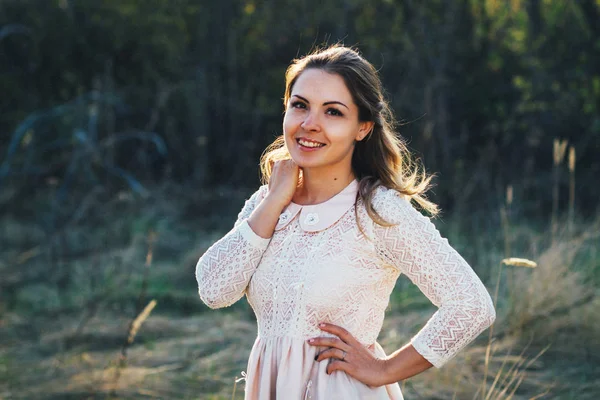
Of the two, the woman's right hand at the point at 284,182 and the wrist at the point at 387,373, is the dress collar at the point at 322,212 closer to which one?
the woman's right hand at the point at 284,182

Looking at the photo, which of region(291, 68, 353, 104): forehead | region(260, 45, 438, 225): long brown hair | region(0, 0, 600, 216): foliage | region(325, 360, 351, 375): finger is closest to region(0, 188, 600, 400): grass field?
region(260, 45, 438, 225): long brown hair

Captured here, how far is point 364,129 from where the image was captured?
7.93 feet

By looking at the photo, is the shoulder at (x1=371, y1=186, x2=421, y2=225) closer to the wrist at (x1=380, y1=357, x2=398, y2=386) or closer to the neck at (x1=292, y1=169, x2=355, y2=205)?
the neck at (x1=292, y1=169, x2=355, y2=205)

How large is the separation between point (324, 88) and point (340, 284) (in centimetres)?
55

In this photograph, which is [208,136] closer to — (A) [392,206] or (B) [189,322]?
(B) [189,322]


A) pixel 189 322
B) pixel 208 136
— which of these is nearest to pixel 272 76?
pixel 208 136

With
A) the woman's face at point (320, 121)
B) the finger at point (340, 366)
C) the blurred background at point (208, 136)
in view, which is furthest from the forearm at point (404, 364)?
the blurred background at point (208, 136)

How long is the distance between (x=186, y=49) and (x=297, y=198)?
27.4 ft

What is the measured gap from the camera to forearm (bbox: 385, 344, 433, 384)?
7.24ft

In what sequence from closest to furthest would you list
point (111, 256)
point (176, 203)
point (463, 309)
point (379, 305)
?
point (463, 309) < point (379, 305) < point (111, 256) < point (176, 203)

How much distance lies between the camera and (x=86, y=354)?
16.1ft

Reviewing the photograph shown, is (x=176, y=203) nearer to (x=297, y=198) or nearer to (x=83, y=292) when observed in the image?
(x=83, y=292)

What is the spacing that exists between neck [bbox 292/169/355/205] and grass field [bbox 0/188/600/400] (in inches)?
34.0

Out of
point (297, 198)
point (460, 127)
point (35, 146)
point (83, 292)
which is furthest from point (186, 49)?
point (297, 198)
